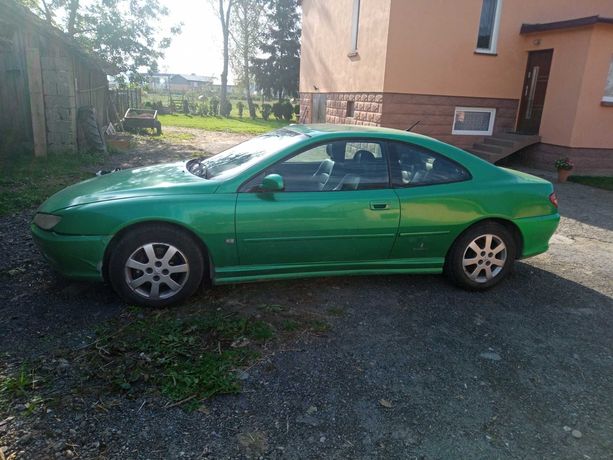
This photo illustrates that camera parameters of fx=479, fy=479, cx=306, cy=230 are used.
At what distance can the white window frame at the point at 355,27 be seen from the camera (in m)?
15.5

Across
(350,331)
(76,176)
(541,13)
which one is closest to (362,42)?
(541,13)

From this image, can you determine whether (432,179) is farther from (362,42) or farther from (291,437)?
(362,42)

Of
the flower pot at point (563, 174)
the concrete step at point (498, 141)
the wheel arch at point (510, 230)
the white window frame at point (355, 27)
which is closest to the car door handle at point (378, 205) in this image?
the wheel arch at point (510, 230)

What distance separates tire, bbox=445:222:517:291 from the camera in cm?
436

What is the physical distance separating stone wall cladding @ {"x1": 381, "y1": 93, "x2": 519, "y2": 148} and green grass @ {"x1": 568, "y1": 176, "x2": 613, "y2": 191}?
126 inches

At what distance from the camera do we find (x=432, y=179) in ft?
14.1

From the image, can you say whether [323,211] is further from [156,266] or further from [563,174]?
[563,174]

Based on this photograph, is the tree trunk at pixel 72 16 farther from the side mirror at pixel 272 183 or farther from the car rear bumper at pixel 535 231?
the car rear bumper at pixel 535 231

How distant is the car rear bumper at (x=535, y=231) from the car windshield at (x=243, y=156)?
222 centimetres

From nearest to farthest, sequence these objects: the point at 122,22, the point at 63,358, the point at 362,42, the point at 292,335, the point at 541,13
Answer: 1. the point at 63,358
2. the point at 292,335
3. the point at 541,13
4. the point at 362,42
5. the point at 122,22

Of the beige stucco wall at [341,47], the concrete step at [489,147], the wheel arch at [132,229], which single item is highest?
the beige stucco wall at [341,47]

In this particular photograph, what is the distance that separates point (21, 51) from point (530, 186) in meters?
10.9

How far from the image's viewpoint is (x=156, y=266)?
12.2 feet

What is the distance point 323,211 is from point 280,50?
38109 mm
